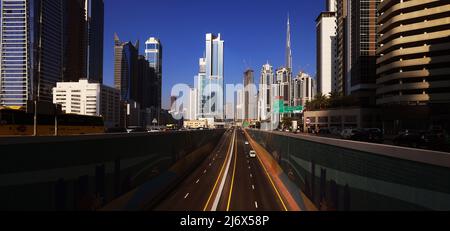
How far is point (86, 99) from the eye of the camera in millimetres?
112938

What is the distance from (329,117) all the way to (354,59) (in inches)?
1172

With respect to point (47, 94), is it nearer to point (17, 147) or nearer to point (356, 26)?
point (17, 147)

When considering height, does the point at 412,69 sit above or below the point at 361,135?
above

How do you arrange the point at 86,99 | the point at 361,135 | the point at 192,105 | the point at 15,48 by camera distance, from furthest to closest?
the point at 192,105, the point at 86,99, the point at 15,48, the point at 361,135

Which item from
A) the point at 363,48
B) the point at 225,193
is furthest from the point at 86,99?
the point at 363,48

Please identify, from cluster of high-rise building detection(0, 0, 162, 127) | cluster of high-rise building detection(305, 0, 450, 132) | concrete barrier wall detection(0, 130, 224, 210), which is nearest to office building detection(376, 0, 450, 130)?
cluster of high-rise building detection(305, 0, 450, 132)

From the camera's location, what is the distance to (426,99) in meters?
95.6

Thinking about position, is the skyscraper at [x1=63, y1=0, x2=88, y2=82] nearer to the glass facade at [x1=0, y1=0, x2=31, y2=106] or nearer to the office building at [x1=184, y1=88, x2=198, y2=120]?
the glass facade at [x1=0, y1=0, x2=31, y2=106]

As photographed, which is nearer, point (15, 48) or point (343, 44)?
point (15, 48)

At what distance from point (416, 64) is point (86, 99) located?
298ft

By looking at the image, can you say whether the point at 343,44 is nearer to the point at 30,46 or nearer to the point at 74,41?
the point at 74,41

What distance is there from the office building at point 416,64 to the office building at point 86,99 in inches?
3122

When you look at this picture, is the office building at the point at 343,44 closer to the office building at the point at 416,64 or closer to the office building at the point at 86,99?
the office building at the point at 416,64
